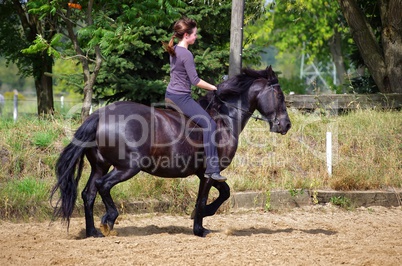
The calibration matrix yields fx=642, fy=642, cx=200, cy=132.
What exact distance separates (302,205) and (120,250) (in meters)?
5.17

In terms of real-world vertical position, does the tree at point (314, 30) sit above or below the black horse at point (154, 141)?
above

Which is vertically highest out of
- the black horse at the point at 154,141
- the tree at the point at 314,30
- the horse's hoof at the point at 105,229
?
the tree at the point at 314,30

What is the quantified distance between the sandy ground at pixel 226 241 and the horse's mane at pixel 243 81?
2.08 metres

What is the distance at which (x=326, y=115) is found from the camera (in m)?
15.4

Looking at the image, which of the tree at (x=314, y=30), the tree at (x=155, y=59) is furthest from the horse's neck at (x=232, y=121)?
the tree at (x=314, y=30)

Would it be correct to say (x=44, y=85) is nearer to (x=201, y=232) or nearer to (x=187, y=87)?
(x=187, y=87)

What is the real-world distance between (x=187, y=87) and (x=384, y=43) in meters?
10.2

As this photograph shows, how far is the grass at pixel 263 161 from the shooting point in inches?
435

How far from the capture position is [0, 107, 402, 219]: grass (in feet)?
36.2

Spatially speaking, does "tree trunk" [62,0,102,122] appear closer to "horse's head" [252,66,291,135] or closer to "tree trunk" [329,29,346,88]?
"horse's head" [252,66,291,135]

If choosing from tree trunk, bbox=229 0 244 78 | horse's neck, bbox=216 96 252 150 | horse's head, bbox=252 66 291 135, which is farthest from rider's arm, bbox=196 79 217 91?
tree trunk, bbox=229 0 244 78

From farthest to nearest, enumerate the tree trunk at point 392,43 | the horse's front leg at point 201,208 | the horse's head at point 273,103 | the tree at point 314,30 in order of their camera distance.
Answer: the tree at point 314,30, the tree trunk at point 392,43, the horse's head at point 273,103, the horse's front leg at point 201,208

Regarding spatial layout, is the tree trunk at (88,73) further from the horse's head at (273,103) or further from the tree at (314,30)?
the tree at (314,30)

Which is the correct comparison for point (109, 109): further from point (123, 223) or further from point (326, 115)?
point (326, 115)
